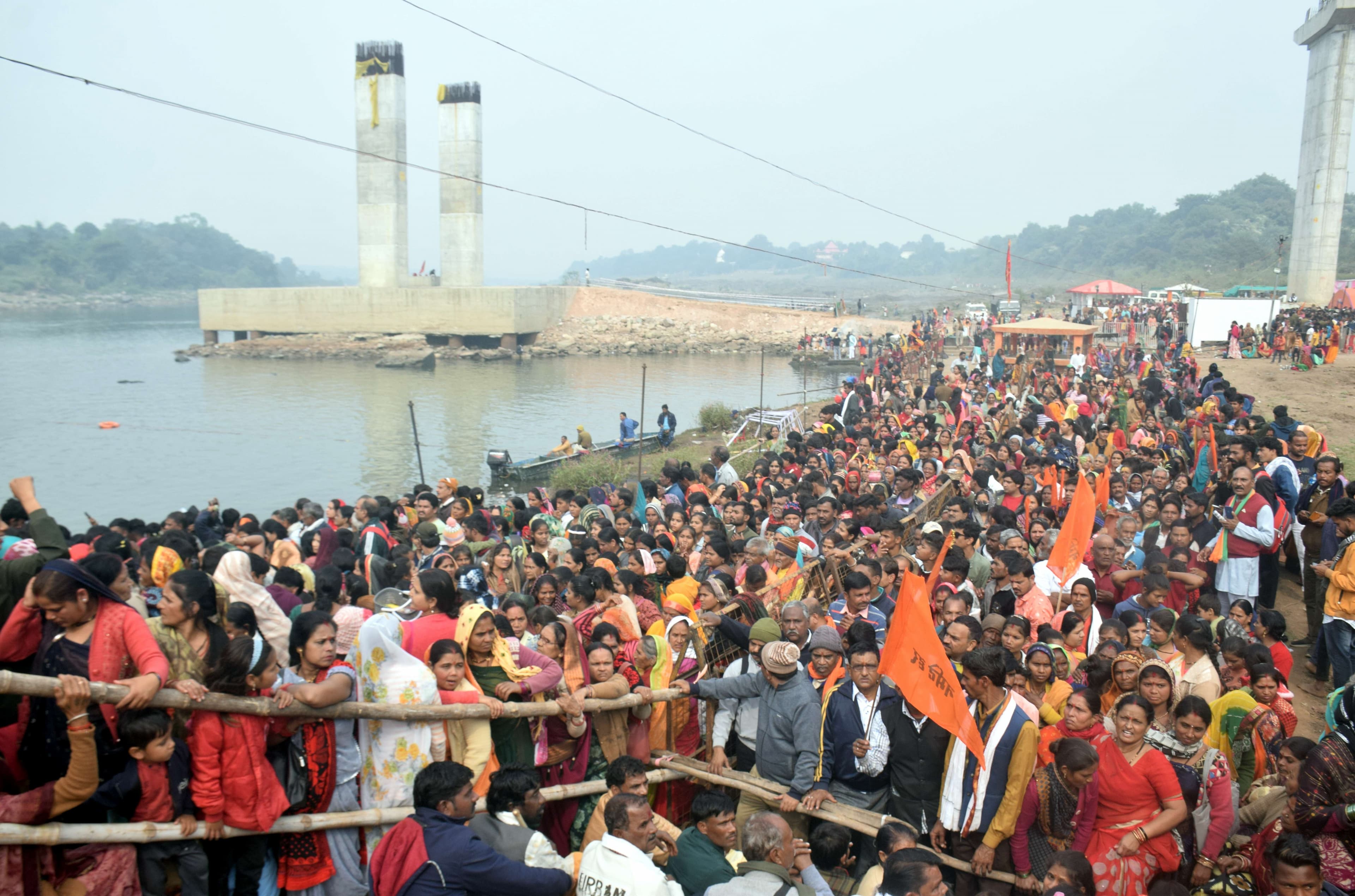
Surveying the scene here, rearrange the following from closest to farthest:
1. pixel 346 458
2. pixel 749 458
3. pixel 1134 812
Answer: pixel 1134 812, pixel 749 458, pixel 346 458

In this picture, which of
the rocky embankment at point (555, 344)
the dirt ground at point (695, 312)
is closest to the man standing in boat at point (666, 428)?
the rocky embankment at point (555, 344)

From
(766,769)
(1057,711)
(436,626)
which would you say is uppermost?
(436,626)

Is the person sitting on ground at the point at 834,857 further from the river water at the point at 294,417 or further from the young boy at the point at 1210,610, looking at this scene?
the river water at the point at 294,417

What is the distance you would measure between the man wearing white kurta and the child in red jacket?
6248 millimetres

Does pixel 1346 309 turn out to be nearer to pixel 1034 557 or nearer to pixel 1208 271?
pixel 1034 557

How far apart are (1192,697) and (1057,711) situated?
1.99 feet

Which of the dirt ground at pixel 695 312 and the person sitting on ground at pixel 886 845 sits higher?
the dirt ground at pixel 695 312

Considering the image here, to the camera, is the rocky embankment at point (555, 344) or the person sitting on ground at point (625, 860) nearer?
the person sitting on ground at point (625, 860)

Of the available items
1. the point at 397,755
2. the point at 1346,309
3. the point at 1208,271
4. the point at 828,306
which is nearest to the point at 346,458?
the point at 397,755

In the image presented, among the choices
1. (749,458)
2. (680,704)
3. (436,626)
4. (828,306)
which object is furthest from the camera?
(828,306)

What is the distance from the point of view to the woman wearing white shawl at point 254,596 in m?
4.53

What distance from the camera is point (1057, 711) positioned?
427cm

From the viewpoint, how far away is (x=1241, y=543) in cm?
687

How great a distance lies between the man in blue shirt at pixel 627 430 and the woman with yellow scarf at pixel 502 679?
1572cm
